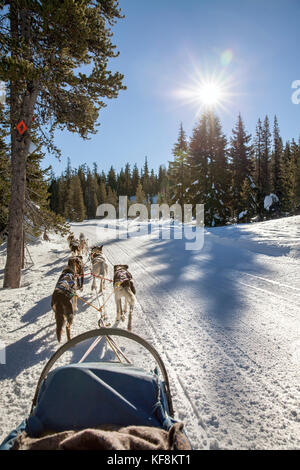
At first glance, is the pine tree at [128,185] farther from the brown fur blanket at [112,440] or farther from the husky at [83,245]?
the brown fur blanket at [112,440]

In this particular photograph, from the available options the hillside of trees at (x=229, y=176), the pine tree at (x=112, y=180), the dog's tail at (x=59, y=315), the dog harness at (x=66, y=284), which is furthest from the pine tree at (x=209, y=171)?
the pine tree at (x=112, y=180)

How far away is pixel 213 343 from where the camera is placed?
3.87m

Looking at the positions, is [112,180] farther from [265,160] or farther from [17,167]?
[17,167]

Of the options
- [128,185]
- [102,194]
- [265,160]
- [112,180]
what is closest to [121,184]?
[128,185]

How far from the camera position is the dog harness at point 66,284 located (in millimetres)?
4074

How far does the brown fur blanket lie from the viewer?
1178mm

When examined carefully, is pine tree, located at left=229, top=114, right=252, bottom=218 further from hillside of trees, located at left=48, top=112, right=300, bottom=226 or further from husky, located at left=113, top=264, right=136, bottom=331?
husky, located at left=113, top=264, right=136, bottom=331

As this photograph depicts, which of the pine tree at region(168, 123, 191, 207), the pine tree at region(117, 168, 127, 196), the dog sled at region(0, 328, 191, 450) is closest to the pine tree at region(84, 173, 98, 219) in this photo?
the pine tree at region(117, 168, 127, 196)

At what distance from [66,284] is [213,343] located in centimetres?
278

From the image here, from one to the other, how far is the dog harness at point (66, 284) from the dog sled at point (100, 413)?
7.69 ft

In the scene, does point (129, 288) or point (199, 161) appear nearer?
point (129, 288)

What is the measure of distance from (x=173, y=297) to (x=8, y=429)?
440 centimetres

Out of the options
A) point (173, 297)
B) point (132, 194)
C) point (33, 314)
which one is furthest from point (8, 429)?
point (132, 194)
